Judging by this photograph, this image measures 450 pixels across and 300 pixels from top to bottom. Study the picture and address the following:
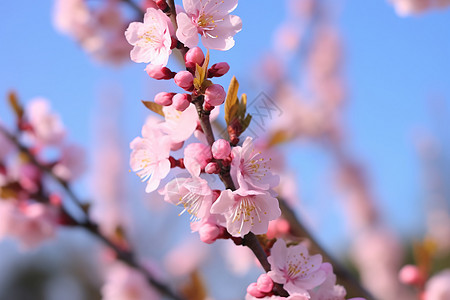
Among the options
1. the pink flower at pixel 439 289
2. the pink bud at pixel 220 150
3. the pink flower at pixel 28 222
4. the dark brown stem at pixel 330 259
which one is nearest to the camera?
the pink bud at pixel 220 150

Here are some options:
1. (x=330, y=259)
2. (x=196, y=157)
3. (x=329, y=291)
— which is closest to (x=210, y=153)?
(x=196, y=157)

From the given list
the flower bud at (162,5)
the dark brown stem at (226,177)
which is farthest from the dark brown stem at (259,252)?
the flower bud at (162,5)

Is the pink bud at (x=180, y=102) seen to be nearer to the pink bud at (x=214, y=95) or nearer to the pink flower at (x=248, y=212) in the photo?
the pink bud at (x=214, y=95)

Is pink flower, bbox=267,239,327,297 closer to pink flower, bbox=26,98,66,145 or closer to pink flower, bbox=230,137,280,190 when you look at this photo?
pink flower, bbox=230,137,280,190

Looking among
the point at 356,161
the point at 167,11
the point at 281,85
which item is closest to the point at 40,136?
the point at 167,11

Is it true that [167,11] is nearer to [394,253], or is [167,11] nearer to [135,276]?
[135,276]

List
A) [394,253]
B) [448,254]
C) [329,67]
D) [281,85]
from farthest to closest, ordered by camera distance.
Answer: [448,254], [329,67], [394,253], [281,85]

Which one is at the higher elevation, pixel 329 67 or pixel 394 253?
pixel 329 67
